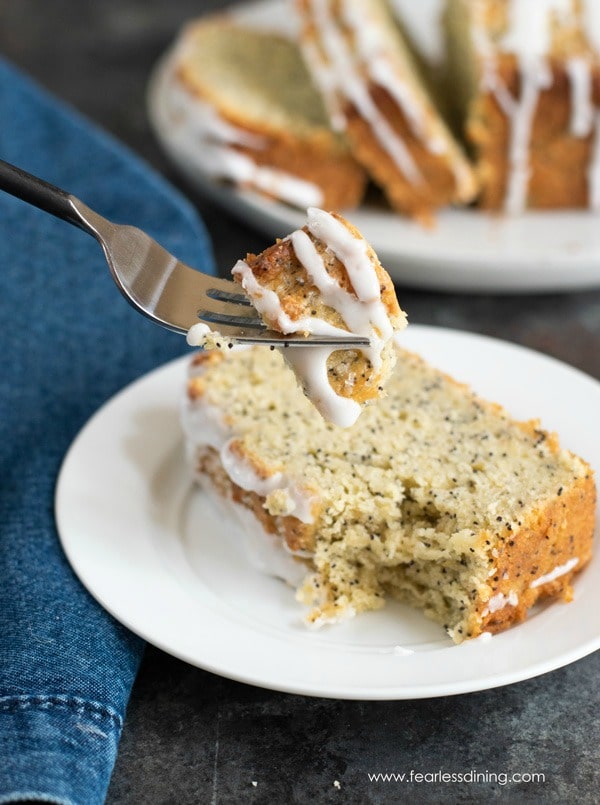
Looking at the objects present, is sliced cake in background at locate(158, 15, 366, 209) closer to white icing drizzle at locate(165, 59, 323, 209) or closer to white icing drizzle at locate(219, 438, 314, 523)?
white icing drizzle at locate(165, 59, 323, 209)

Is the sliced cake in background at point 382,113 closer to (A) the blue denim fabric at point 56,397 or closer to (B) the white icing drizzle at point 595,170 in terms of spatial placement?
(B) the white icing drizzle at point 595,170

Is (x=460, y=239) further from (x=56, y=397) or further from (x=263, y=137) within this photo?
(x=56, y=397)

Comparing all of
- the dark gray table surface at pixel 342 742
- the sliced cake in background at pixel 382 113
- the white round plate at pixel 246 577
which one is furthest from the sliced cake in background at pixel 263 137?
the dark gray table surface at pixel 342 742

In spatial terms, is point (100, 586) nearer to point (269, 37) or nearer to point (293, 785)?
point (293, 785)

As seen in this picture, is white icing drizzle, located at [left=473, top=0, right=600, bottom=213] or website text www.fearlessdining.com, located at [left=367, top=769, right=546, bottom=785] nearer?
website text www.fearlessdining.com, located at [left=367, top=769, right=546, bottom=785]

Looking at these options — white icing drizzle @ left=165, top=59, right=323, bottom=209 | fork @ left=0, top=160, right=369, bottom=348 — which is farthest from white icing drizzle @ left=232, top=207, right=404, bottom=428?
white icing drizzle @ left=165, top=59, right=323, bottom=209
